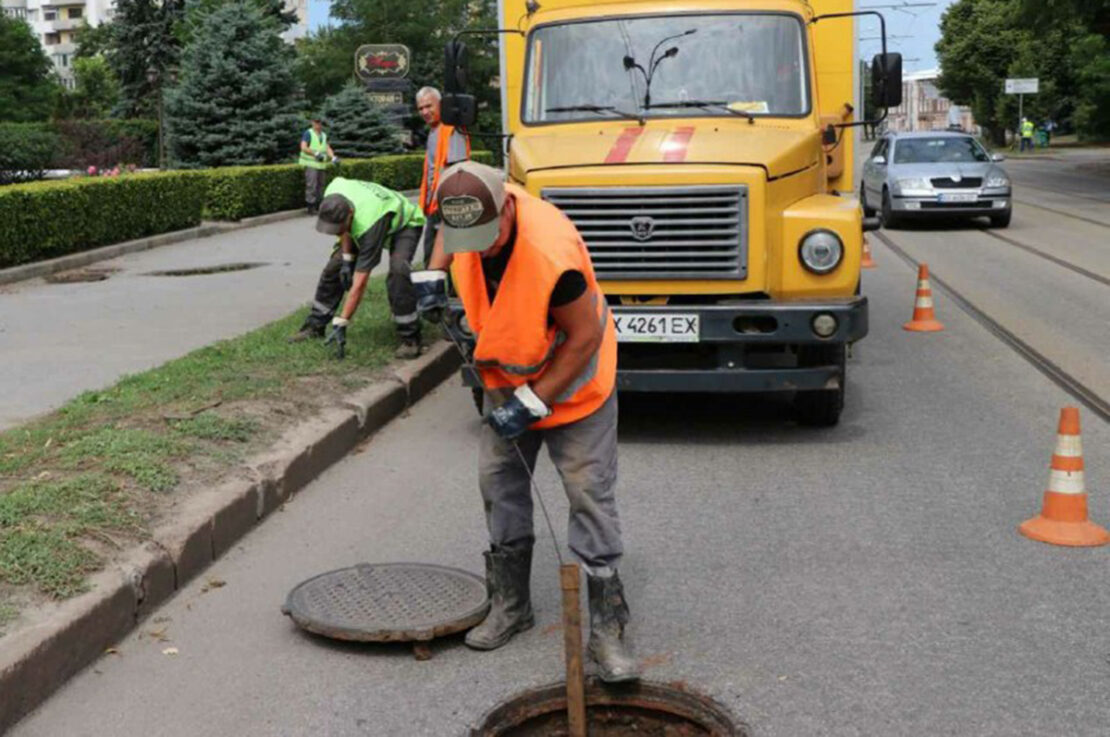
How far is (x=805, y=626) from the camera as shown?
5020 millimetres

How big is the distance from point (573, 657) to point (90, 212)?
635 inches

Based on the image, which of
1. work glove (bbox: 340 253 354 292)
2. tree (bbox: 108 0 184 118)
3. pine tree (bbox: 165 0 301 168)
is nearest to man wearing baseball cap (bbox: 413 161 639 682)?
work glove (bbox: 340 253 354 292)

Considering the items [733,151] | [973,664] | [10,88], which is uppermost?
[10,88]

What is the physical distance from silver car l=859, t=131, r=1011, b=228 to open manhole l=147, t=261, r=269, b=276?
10013mm

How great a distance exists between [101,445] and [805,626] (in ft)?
12.1

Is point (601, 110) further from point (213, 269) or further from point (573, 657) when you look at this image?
point (213, 269)

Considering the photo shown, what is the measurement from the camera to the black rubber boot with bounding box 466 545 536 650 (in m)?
4.93

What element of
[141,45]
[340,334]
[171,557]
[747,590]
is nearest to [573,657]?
[747,590]

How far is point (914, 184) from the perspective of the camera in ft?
77.3

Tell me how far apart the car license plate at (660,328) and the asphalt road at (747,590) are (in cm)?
65

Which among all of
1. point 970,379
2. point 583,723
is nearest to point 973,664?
point 583,723

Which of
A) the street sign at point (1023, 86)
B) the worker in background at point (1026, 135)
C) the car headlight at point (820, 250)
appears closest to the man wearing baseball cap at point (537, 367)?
the car headlight at point (820, 250)

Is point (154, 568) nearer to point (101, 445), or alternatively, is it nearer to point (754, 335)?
point (101, 445)

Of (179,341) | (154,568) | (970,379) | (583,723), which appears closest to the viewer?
(583,723)
